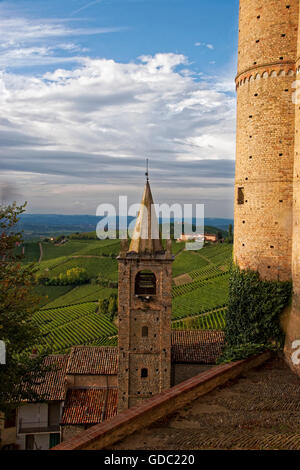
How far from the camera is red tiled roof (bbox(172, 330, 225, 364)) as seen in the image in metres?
20.1

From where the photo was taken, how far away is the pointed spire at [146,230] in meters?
18.4

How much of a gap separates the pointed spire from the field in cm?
482

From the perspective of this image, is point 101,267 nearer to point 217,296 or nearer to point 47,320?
point 47,320

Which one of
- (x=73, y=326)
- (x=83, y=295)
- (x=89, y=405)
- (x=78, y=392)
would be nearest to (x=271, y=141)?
(x=89, y=405)

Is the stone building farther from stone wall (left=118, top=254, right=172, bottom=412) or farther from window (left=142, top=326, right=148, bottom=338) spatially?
window (left=142, top=326, right=148, bottom=338)

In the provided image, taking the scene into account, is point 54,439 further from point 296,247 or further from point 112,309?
point 112,309

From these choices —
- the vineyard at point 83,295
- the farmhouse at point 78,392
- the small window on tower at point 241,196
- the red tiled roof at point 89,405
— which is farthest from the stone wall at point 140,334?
the vineyard at point 83,295

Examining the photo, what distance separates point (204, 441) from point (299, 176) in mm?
8669

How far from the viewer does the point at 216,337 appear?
2184 centimetres

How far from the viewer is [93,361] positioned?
68.2ft

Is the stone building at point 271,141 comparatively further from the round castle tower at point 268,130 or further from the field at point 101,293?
the field at point 101,293

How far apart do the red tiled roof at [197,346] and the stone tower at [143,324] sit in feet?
6.53

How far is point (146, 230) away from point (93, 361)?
25.6ft
